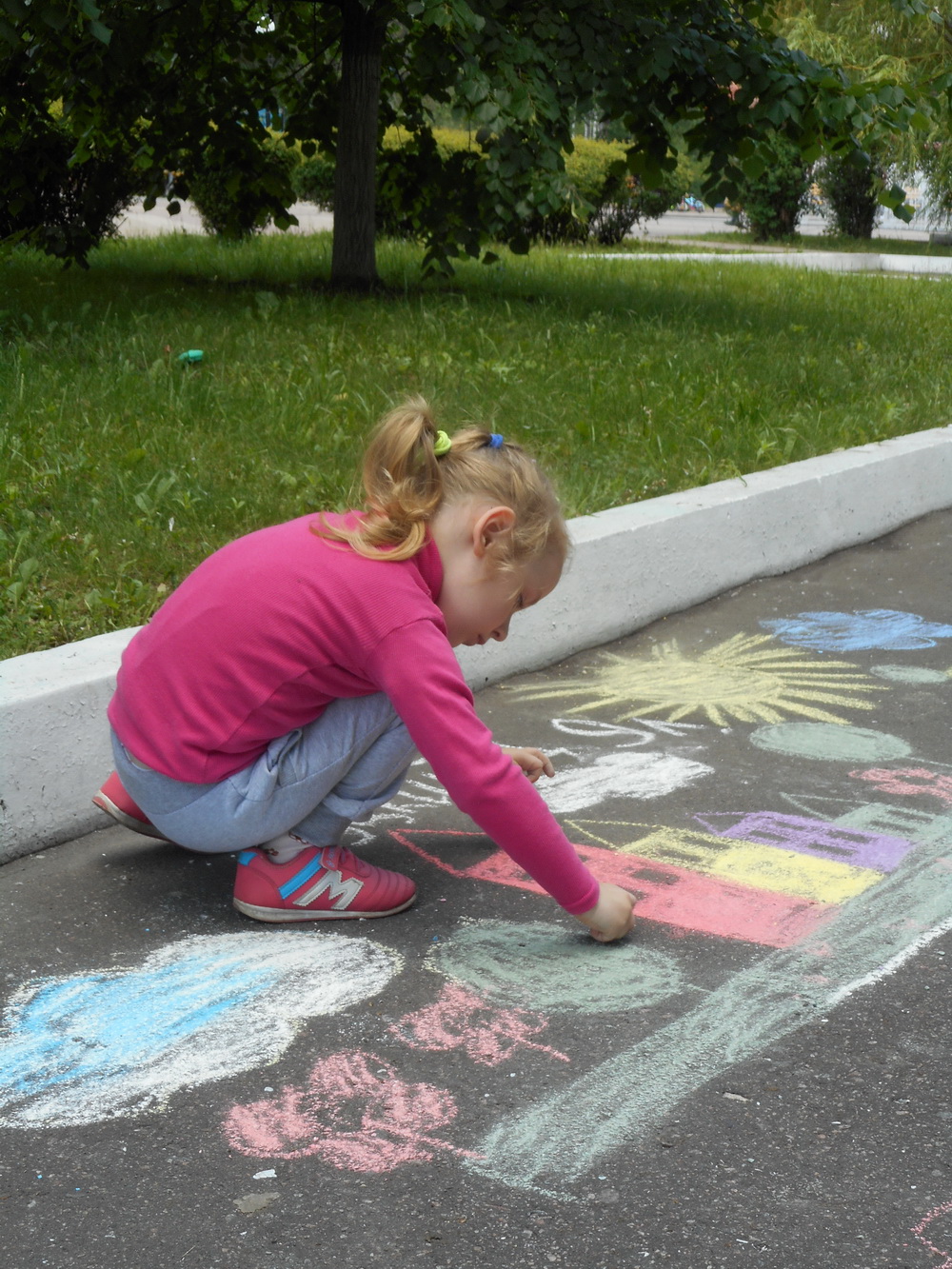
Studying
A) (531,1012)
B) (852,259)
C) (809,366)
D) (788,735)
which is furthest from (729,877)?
(852,259)

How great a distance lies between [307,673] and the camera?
6.77 ft

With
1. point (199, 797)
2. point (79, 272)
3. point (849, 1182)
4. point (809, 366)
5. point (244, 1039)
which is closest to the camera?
point (849, 1182)

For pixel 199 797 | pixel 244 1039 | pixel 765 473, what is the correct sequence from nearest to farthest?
pixel 244 1039 < pixel 199 797 < pixel 765 473

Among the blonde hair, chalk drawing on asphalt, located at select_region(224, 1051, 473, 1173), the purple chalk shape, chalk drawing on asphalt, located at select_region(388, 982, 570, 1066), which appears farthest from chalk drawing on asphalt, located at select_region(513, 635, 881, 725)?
chalk drawing on asphalt, located at select_region(224, 1051, 473, 1173)

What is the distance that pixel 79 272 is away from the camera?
8.12m

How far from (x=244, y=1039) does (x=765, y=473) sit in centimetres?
319

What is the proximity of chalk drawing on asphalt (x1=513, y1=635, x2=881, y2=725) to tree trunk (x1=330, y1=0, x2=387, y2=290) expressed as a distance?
4881 millimetres

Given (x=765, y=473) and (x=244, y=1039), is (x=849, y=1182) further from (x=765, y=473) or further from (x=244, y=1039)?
(x=765, y=473)

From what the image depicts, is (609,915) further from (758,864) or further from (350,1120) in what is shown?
(350,1120)

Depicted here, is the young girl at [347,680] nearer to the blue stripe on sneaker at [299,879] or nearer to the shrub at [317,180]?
the blue stripe on sneaker at [299,879]

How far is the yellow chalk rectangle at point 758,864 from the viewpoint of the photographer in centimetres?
234

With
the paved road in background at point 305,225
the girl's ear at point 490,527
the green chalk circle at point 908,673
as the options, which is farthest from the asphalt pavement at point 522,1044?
the paved road in background at point 305,225

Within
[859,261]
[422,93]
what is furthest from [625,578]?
[859,261]

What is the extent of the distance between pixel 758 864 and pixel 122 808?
1163mm
